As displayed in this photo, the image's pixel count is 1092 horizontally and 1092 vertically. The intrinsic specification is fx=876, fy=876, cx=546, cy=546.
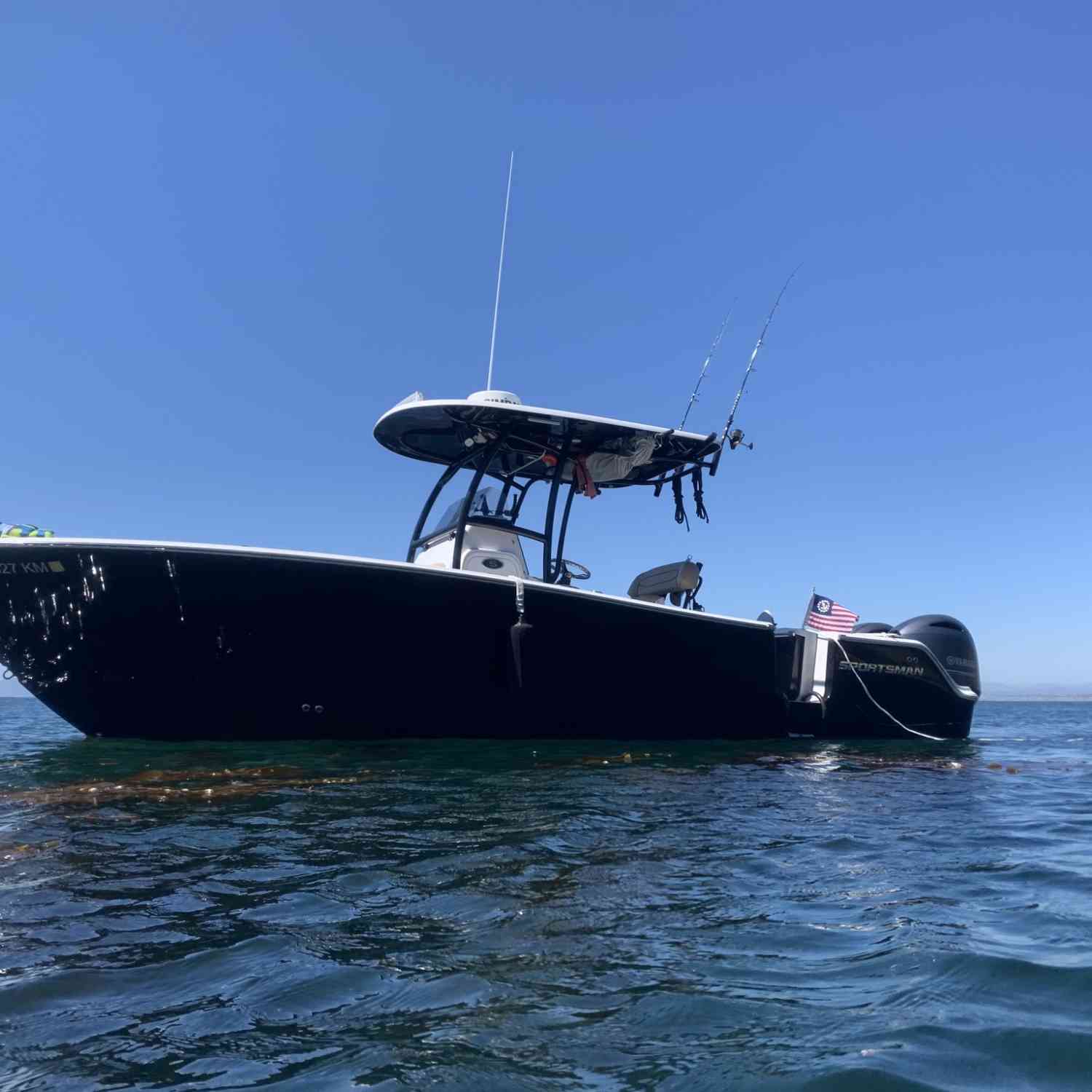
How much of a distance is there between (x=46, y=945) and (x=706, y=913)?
7.95 ft

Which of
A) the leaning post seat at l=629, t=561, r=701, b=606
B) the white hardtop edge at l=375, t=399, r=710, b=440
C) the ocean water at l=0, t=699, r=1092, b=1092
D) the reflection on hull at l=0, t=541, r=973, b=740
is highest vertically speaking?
the white hardtop edge at l=375, t=399, r=710, b=440

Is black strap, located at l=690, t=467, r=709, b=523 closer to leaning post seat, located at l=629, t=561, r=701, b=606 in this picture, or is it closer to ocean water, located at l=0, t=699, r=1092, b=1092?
leaning post seat, located at l=629, t=561, r=701, b=606

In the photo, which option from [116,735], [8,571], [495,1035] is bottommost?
[116,735]

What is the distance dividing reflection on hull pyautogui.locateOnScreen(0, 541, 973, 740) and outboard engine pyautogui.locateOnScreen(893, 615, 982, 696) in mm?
4885

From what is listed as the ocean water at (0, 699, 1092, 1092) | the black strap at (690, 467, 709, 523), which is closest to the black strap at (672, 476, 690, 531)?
the black strap at (690, 467, 709, 523)

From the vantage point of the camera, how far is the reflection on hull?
8617 mm

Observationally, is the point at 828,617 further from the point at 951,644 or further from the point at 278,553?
the point at 278,553

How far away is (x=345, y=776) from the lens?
23.6ft

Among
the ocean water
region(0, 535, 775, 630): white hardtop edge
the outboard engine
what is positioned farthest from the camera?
the outboard engine

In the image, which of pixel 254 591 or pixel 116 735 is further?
pixel 116 735

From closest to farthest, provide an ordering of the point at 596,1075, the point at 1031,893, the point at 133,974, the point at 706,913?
the point at 596,1075, the point at 133,974, the point at 706,913, the point at 1031,893

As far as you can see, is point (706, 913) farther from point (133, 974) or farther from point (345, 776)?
point (345, 776)


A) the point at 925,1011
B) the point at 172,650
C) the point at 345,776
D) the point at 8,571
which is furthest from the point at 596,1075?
the point at 8,571

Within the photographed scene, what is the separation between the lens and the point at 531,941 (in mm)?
3121
